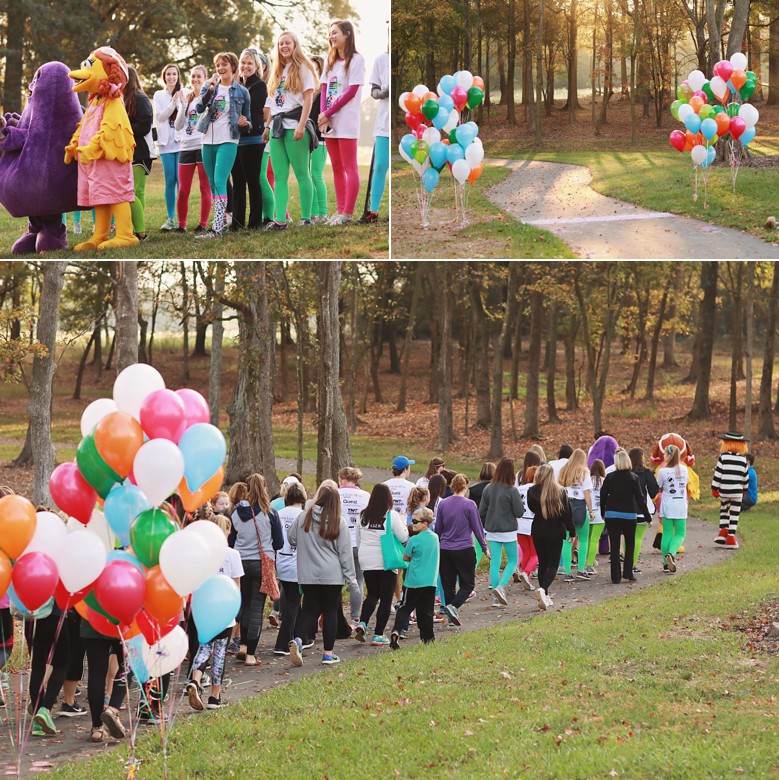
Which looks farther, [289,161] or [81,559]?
[289,161]

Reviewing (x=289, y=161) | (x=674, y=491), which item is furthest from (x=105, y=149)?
(x=674, y=491)

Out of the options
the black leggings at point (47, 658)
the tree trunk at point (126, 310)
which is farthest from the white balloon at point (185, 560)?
the tree trunk at point (126, 310)


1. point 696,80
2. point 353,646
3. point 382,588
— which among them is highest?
point 696,80

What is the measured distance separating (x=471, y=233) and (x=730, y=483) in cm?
513

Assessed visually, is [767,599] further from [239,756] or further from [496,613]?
[239,756]

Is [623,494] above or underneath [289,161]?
underneath

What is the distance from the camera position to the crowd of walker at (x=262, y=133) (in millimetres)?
11570

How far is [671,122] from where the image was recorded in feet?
68.7

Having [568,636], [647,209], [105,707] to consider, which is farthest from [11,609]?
[647,209]

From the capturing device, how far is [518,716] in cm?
701

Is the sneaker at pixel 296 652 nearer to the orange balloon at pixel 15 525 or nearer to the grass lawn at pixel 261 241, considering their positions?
the orange balloon at pixel 15 525

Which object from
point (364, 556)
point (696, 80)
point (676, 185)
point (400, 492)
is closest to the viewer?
point (364, 556)

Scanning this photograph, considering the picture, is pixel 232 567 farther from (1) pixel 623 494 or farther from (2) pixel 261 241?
(1) pixel 623 494

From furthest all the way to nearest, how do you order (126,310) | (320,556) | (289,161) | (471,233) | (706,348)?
(706,348) → (471,233) → (126,310) → (289,161) → (320,556)
